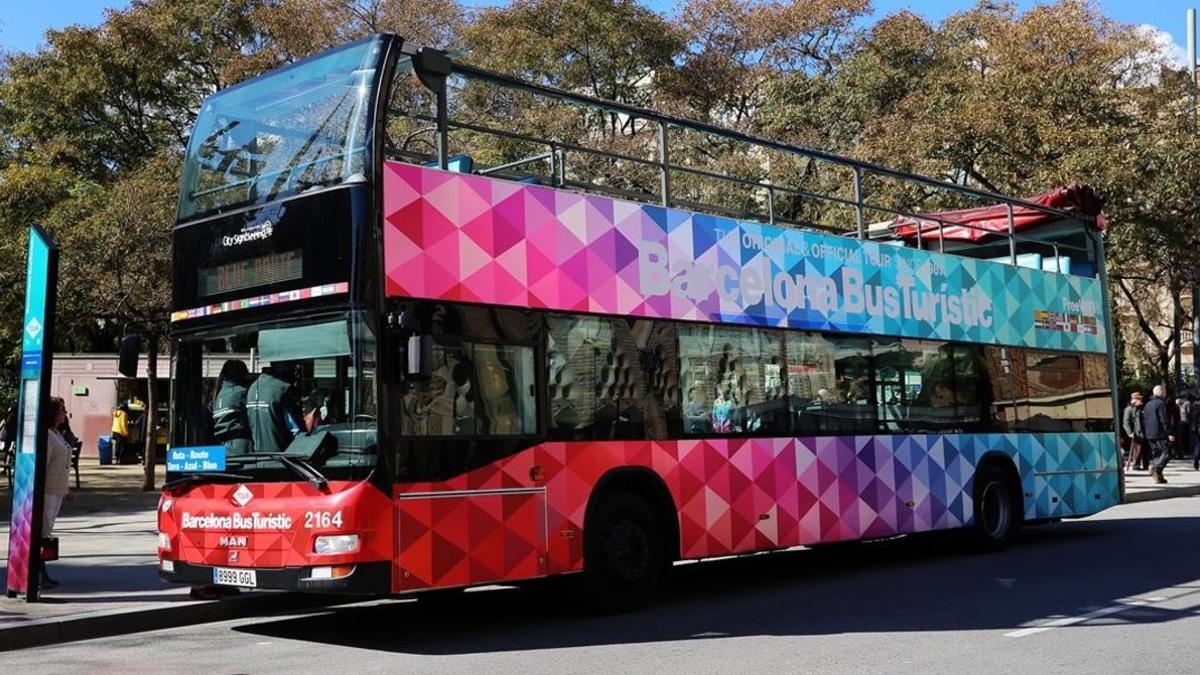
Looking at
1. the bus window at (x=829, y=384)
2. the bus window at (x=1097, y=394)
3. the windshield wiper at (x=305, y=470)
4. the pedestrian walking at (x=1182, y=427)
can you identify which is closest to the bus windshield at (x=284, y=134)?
the windshield wiper at (x=305, y=470)

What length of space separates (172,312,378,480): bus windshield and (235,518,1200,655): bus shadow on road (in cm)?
149

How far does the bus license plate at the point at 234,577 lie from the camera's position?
8.55 m

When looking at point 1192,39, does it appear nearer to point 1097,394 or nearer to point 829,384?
point 1097,394

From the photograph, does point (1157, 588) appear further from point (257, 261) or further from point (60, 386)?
point (60, 386)

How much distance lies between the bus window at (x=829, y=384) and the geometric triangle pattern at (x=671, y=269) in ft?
0.63

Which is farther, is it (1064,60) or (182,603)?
(1064,60)

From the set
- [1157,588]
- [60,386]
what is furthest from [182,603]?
[60,386]

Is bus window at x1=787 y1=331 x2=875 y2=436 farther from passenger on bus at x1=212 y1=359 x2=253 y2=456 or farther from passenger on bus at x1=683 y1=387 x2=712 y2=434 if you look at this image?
passenger on bus at x1=212 y1=359 x2=253 y2=456

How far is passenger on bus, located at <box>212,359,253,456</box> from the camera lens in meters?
8.91

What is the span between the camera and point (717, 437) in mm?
10984

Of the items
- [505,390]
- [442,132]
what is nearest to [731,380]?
[505,390]

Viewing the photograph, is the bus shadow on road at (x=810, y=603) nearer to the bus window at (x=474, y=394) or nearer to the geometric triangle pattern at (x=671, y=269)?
the bus window at (x=474, y=394)

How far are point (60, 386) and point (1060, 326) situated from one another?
117ft

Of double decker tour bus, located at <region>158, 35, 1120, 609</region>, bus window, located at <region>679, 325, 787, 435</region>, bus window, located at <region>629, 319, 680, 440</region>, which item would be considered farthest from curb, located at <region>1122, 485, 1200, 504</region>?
bus window, located at <region>629, 319, 680, 440</region>
